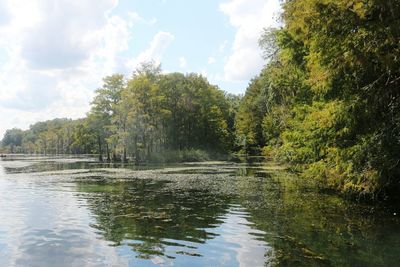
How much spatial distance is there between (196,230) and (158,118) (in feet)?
177

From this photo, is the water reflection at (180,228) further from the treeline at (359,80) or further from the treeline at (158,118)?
the treeline at (158,118)

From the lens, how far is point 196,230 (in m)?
11.9

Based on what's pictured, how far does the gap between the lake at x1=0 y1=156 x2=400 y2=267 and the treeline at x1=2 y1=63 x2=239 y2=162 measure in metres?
41.4

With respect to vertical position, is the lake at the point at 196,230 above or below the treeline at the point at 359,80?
below

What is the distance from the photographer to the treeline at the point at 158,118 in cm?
6056

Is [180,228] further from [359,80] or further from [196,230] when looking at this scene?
[359,80]

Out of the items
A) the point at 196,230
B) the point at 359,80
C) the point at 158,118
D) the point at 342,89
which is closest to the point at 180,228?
the point at 196,230

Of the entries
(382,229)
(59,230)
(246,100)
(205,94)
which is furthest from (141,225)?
(246,100)

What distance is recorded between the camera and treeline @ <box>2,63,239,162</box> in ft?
199

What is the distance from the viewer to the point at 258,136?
81.9m

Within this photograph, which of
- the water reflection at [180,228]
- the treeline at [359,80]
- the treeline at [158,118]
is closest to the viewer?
the water reflection at [180,228]

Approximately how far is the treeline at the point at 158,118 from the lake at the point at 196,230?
4142 cm

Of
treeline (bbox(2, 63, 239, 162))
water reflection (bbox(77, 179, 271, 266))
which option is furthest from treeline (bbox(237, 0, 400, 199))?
treeline (bbox(2, 63, 239, 162))

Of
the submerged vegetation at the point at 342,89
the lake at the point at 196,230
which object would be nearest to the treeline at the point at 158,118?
the submerged vegetation at the point at 342,89
